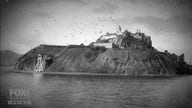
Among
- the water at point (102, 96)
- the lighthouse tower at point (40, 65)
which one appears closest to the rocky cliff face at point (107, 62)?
the lighthouse tower at point (40, 65)

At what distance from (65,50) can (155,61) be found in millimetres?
47394

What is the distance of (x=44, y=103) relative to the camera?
20.7 metres

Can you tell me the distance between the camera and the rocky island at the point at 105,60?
8806 centimetres

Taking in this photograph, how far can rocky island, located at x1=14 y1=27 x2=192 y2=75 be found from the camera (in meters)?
88.1

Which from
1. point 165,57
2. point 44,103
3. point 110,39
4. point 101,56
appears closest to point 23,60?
point 101,56

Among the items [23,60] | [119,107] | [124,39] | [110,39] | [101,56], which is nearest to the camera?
[119,107]

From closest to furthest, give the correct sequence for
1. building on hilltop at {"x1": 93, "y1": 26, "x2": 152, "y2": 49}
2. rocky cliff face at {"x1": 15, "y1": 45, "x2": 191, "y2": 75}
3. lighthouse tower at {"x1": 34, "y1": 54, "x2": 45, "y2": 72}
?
rocky cliff face at {"x1": 15, "y1": 45, "x2": 191, "y2": 75} → lighthouse tower at {"x1": 34, "y1": 54, "x2": 45, "y2": 72} → building on hilltop at {"x1": 93, "y1": 26, "x2": 152, "y2": 49}

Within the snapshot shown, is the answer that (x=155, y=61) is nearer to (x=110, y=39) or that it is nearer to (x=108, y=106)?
(x=110, y=39)

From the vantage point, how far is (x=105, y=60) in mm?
92938

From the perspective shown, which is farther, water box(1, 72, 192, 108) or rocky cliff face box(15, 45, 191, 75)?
rocky cliff face box(15, 45, 191, 75)

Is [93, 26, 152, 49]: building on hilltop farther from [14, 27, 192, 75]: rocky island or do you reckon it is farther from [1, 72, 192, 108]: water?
[1, 72, 192, 108]: water

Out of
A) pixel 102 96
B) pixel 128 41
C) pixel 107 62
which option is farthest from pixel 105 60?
pixel 102 96

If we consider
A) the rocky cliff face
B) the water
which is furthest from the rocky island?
the water

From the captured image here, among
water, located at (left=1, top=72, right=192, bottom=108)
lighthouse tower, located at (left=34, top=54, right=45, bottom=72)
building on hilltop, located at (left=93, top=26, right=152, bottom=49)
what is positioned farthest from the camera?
building on hilltop, located at (left=93, top=26, right=152, bottom=49)
